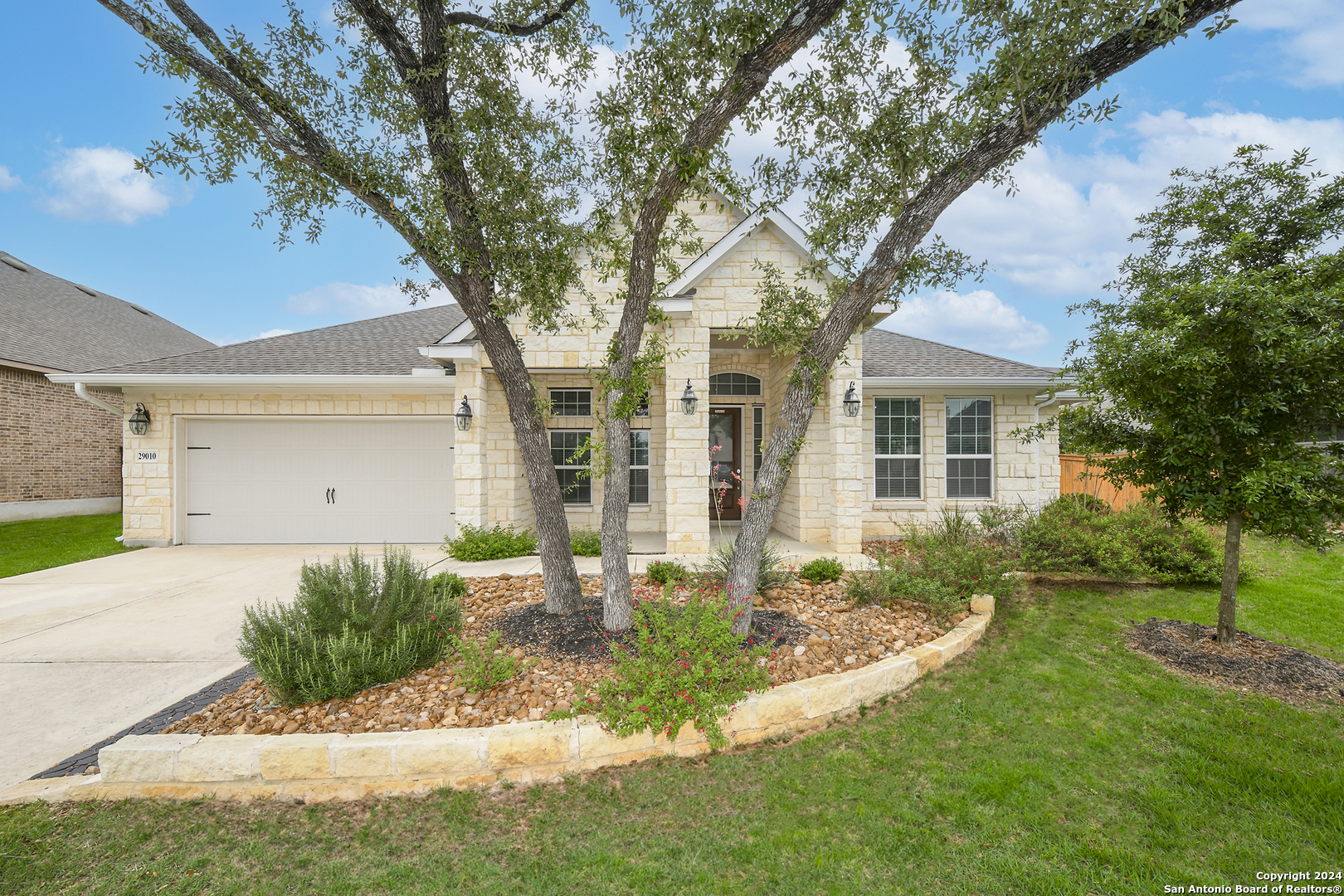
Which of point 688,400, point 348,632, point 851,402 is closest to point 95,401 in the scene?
point 348,632

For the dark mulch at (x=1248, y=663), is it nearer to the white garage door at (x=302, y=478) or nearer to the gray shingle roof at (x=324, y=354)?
the gray shingle roof at (x=324, y=354)

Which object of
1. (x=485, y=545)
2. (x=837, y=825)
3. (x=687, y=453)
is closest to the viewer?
(x=837, y=825)

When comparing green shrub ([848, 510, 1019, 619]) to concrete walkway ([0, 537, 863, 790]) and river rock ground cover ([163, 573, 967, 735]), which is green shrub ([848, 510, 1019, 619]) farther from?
concrete walkway ([0, 537, 863, 790])

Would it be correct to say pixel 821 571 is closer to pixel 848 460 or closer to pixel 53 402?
pixel 848 460

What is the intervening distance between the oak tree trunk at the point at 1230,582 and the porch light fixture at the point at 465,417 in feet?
28.0

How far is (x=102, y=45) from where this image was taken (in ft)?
19.2

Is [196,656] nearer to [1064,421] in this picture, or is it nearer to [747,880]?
[747,880]

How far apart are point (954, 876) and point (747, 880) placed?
2.82 feet

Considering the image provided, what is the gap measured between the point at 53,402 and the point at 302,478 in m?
8.57

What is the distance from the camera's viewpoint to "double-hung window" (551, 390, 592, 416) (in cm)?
995

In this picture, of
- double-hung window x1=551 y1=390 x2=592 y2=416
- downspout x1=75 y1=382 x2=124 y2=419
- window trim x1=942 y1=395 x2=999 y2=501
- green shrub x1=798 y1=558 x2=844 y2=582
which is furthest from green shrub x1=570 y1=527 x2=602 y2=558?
downspout x1=75 y1=382 x2=124 y2=419

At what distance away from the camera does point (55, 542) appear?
9.88 metres

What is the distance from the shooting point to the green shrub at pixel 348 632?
11.1 feet

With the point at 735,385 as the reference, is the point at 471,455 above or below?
below
